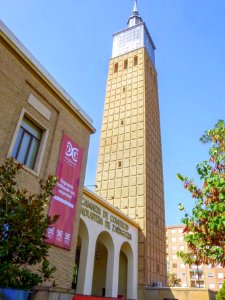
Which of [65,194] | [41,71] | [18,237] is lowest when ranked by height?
[18,237]

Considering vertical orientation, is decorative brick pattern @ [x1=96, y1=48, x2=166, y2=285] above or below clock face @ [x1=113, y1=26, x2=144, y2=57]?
below

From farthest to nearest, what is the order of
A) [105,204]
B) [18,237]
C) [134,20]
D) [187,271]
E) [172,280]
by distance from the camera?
1. [187,271]
2. [172,280]
3. [134,20]
4. [105,204]
5. [18,237]

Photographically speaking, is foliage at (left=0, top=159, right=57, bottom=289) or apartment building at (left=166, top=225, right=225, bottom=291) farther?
apartment building at (left=166, top=225, right=225, bottom=291)

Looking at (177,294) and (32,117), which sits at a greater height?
(32,117)

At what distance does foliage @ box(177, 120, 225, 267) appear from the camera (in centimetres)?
712

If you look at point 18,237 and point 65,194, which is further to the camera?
point 65,194

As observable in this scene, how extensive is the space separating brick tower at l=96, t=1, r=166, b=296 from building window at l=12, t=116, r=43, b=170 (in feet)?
53.2

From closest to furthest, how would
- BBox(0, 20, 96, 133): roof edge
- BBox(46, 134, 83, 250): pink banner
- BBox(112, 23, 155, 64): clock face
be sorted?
BBox(0, 20, 96, 133): roof edge → BBox(46, 134, 83, 250): pink banner → BBox(112, 23, 155, 64): clock face

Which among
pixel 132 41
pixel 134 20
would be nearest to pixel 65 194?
pixel 132 41

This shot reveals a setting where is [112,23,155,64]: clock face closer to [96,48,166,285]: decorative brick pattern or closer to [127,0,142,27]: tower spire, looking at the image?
[96,48,166,285]: decorative brick pattern

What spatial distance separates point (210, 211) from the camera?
7605 millimetres

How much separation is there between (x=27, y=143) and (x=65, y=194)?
268 centimetres

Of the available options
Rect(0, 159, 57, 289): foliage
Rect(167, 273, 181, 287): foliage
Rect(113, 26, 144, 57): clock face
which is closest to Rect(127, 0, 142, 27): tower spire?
Rect(113, 26, 144, 57): clock face

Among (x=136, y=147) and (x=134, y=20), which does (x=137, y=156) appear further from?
(x=134, y=20)
